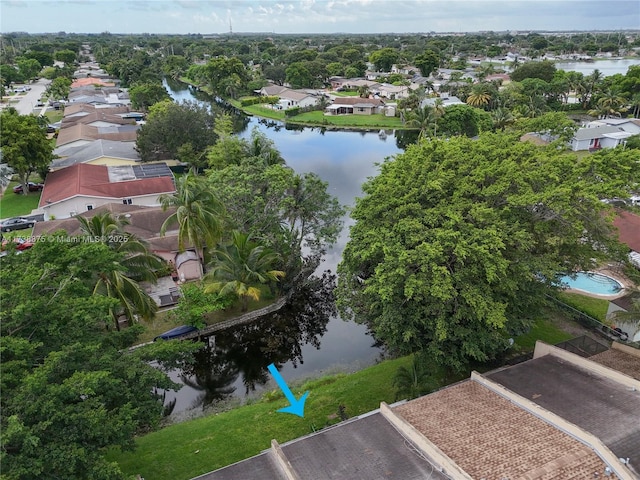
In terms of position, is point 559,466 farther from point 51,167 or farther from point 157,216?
point 51,167

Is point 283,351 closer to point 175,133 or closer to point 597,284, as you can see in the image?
point 597,284

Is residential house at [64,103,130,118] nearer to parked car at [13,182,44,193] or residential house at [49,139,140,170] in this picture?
residential house at [49,139,140,170]

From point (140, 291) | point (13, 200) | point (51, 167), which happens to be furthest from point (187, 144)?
point (140, 291)

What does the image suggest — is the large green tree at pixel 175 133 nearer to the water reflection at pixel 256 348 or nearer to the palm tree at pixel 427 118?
the water reflection at pixel 256 348

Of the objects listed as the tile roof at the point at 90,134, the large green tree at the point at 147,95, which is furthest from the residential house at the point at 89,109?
the tile roof at the point at 90,134

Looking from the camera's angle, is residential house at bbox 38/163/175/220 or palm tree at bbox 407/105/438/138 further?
palm tree at bbox 407/105/438/138

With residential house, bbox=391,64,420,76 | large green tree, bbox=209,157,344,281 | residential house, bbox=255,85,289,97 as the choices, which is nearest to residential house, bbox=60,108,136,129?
residential house, bbox=255,85,289,97
